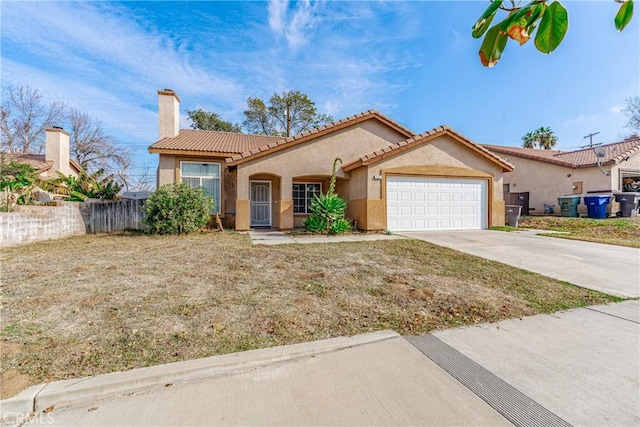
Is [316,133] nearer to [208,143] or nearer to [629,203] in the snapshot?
[208,143]

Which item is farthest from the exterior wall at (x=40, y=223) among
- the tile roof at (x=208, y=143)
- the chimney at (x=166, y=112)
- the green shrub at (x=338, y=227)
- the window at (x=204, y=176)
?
the green shrub at (x=338, y=227)

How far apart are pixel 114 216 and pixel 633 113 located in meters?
44.2

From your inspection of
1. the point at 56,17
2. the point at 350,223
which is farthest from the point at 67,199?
the point at 350,223

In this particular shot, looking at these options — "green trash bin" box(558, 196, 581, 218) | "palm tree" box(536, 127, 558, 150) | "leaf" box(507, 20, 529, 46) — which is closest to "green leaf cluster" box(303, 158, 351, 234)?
"leaf" box(507, 20, 529, 46)

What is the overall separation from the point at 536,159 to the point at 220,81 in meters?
22.1

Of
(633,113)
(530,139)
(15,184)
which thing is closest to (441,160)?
(15,184)

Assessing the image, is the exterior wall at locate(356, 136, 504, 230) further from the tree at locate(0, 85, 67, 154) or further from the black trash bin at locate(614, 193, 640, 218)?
the tree at locate(0, 85, 67, 154)

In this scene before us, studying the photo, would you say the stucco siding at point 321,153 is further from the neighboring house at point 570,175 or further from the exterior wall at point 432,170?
the neighboring house at point 570,175

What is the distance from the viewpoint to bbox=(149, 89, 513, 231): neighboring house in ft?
39.7

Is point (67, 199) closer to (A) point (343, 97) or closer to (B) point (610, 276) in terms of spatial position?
(A) point (343, 97)

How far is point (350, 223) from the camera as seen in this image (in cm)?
1253

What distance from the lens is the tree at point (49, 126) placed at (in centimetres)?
2118

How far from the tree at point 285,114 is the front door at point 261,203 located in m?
15.1

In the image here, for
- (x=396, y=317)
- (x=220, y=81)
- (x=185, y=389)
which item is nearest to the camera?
(x=185, y=389)
